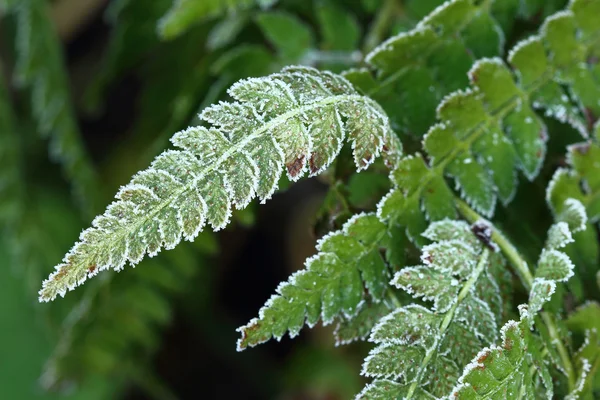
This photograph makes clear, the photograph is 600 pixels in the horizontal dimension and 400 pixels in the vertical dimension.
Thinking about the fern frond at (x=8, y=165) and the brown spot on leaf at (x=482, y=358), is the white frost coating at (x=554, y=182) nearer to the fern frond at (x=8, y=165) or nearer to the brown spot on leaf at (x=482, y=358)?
the brown spot on leaf at (x=482, y=358)

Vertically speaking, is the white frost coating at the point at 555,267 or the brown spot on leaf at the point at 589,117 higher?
the brown spot on leaf at the point at 589,117

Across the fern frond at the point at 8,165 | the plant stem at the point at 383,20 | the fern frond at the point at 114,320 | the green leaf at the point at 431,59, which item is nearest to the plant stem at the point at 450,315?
the green leaf at the point at 431,59

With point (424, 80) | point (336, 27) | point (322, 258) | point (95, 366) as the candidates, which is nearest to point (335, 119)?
point (322, 258)

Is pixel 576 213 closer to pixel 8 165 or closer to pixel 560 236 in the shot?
pixel 560 236

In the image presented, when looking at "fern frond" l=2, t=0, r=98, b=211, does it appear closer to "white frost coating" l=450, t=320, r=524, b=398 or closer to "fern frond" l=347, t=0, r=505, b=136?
"fern frond" l=347, t=0, r=505, b=136

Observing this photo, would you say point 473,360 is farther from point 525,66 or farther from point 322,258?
point 525,66

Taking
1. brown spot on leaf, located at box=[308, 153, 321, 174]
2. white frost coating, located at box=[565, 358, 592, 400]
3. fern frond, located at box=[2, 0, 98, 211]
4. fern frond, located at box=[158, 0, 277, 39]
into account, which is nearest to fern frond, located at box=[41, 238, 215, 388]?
fern frond, located at box=[2, 0, 98, 211]
